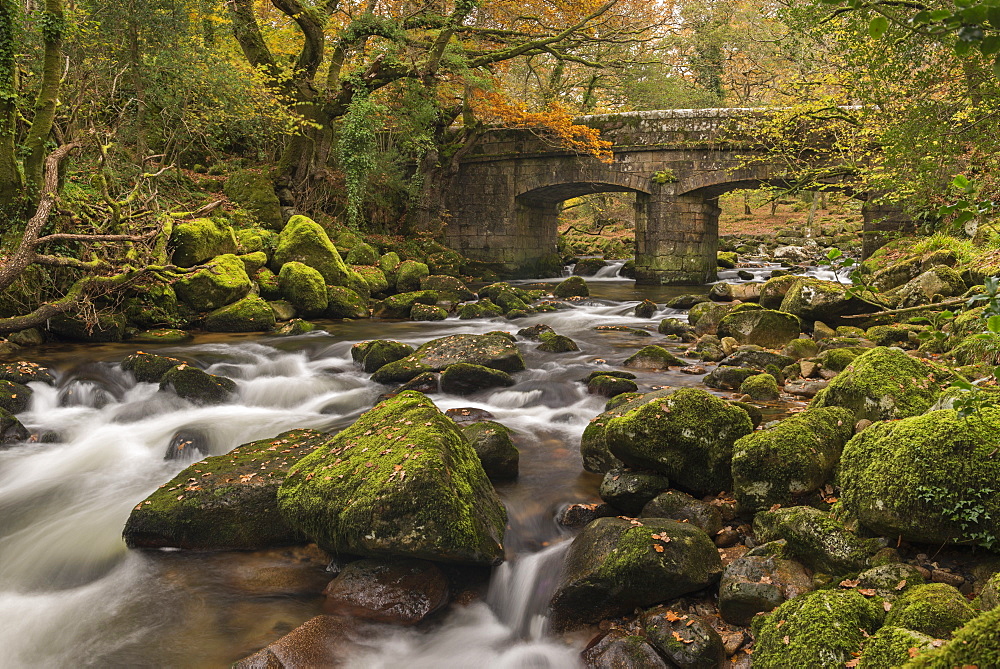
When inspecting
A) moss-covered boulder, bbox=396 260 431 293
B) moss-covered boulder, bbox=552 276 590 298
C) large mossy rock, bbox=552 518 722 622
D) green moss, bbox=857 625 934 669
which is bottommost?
large mossy rock, bbox=552 518 722 622

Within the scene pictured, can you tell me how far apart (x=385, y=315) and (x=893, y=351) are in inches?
411

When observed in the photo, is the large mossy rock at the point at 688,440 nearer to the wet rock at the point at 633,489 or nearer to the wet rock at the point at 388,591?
the wet rock at the point at 633,489

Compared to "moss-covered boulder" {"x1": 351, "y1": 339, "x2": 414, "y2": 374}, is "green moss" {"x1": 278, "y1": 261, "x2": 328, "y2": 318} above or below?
above

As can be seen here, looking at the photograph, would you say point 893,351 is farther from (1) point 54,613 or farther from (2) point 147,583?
(1) point 54,613

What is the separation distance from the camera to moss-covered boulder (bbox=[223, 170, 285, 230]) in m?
15.0

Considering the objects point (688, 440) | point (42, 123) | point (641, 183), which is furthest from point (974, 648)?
point (641, 183)

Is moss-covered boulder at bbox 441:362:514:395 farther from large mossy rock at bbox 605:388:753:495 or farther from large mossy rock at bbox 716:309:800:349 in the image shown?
large mossy rock at bbox 716:309:800:349

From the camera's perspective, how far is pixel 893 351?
486cm

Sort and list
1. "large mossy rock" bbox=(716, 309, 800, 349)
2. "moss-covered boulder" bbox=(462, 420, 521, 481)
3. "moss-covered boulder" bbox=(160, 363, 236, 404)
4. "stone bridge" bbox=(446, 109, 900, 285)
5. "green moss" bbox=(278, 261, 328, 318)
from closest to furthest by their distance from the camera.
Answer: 1. "moss-covered boulder" bbox=(462, 420, 521, 481)
2. "moss-covered boulder" bbox=(160, 363, 236, 404)
3. "large mossy rock" bbox=(716, 309, 800, 349)
4. "green moss" bbox=(278, 261, 328, 318)
5. "stone bridge" bbox=(446, 109, 900, 285)

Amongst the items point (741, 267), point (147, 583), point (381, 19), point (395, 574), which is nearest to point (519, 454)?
point (395, 574)

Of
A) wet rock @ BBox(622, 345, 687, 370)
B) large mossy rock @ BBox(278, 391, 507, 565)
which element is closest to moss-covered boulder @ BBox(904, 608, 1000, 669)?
large mossy rock @ BBox(278, 391, 507, 565)

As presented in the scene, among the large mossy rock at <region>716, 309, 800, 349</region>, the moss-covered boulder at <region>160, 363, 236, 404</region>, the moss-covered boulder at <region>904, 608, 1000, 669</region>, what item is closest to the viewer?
the moss-covered boulder at <region>904, 608, 1000, 669</region>

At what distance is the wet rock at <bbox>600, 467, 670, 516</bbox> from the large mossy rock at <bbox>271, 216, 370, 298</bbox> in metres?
10.2

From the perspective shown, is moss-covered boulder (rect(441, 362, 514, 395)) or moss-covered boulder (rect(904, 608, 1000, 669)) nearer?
moss-covered boulder (rect(904, 608, 1000, 669))
